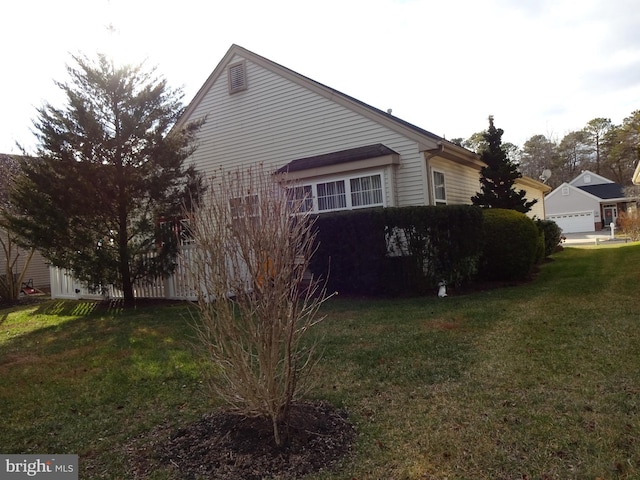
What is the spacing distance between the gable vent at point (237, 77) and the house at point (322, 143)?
0.10 feet

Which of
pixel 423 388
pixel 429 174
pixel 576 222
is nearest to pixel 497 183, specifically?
pixel 429 174

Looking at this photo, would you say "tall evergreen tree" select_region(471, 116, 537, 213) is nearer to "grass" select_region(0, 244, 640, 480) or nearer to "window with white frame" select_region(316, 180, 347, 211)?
"window with white frame" select_region(316, 180, 347, 211)

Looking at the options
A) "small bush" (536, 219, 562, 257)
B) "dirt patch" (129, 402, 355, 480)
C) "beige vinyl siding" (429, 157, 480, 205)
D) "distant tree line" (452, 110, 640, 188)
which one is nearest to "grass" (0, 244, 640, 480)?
"dirt patch" (129, 402, 355, 480)

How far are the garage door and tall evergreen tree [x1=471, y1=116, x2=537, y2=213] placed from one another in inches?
1264

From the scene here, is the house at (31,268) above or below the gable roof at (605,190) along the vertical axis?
below

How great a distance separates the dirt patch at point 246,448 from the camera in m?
2.98

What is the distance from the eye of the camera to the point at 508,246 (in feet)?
33.4

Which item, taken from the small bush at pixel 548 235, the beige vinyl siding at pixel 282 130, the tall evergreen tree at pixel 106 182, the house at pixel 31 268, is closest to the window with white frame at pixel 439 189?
the beige vinyl siding at pixel 282 130

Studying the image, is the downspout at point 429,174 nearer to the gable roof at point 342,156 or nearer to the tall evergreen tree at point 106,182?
the gable roof at point 342,156

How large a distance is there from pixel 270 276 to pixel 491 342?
12.1 feet

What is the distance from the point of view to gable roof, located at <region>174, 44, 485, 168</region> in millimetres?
11459

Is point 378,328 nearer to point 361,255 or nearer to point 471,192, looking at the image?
point 361,255

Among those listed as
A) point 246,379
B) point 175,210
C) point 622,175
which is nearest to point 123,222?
point 175,210

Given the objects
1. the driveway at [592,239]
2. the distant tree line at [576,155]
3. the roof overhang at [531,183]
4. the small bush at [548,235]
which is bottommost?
the driveway at [592,239]
